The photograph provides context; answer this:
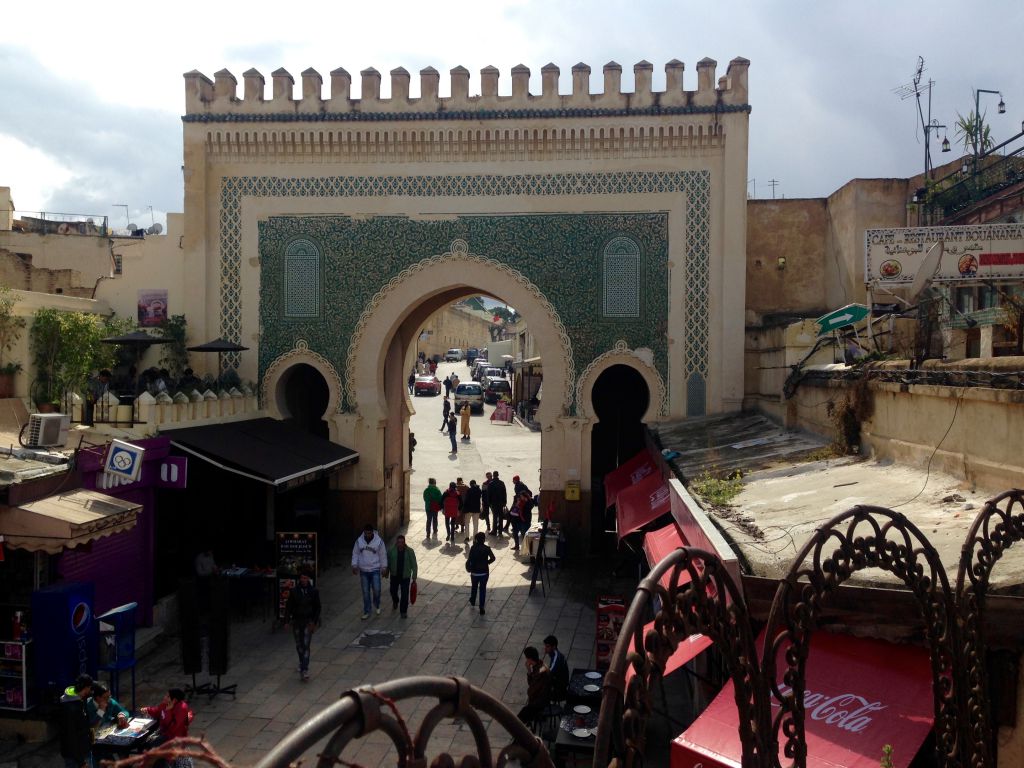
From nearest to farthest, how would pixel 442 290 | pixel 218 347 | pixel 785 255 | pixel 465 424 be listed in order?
pixel 218 347 → pixel 442 290 → pixel 785 255 → pixel 465 424

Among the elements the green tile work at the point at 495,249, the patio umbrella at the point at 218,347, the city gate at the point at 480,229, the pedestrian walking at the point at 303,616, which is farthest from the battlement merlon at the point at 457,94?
the pedestrian walking at the point at 303,616

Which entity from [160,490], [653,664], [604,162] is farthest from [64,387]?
[653,664]

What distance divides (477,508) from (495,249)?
4485mm

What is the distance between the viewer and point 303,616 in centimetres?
856

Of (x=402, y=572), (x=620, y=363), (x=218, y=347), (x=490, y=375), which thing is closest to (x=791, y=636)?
(x=402, y=572)

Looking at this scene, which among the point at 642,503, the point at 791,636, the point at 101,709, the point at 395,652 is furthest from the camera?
the point at 642,503

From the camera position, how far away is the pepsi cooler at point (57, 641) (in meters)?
7.44

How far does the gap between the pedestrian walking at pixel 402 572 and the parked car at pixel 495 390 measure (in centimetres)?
2558

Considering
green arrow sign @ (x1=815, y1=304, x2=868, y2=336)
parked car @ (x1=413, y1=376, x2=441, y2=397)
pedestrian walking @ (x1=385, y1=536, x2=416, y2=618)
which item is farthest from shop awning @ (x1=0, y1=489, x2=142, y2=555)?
parked car @ (x1=413, y1=376, x2=441, y2=397)

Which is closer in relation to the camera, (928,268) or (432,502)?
(928,268)

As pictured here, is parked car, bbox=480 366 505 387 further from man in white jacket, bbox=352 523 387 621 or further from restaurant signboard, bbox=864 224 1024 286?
restaurant signboard, bbox=864 224 1024 286

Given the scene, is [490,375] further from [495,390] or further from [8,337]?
[8,337]

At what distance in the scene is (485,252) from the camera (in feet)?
45.9

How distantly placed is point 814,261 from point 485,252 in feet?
18.7
